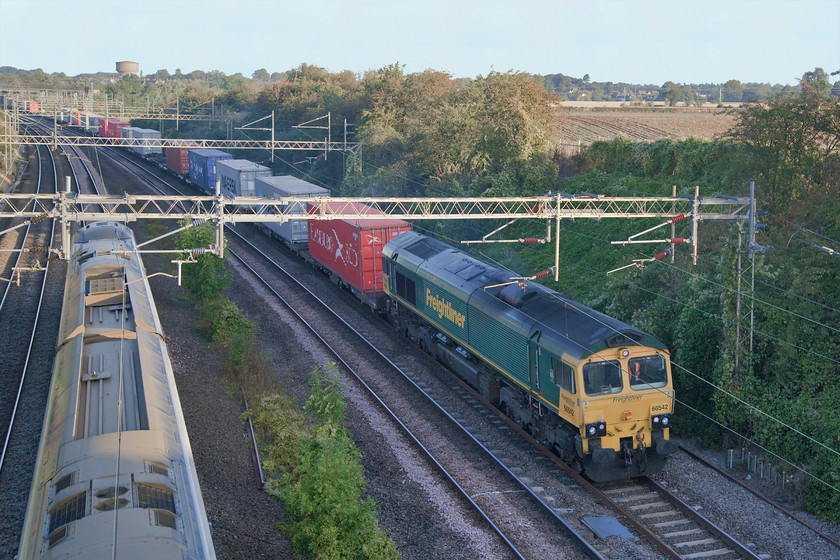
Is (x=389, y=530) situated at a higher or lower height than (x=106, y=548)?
lower

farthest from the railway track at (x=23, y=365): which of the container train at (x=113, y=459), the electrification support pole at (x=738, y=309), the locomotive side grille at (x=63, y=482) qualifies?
the electrification support pole at (x=738, y=309)

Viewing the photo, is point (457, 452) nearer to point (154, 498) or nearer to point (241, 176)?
point (154, 498)

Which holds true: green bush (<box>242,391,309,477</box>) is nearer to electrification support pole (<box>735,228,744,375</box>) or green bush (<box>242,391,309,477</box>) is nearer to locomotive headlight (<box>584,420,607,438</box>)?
locomotive headlight (<box>584,420,607,438</box>)

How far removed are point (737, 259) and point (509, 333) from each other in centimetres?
595

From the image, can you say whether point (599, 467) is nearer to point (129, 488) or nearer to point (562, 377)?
point (562, 377)

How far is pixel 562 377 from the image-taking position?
1594cm

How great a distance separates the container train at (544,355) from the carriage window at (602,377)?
2 centimetres

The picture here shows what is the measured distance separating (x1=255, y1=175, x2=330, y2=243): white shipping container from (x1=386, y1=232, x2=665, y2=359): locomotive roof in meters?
14.5

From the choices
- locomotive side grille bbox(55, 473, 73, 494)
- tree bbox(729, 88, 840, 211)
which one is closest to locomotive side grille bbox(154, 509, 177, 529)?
locomotive side grille bbox(55, 473, 73, 494)

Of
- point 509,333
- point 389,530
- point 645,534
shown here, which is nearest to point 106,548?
point 389,530

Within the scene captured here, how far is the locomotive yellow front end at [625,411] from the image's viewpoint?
606 inches

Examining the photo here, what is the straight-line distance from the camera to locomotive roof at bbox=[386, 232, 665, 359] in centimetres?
1573

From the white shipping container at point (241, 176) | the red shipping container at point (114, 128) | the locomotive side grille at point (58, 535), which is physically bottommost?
the locomotive side grille at point (58, 535)

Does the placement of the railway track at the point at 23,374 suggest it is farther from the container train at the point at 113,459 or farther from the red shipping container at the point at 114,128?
the red shipping container at the point at 114,128
